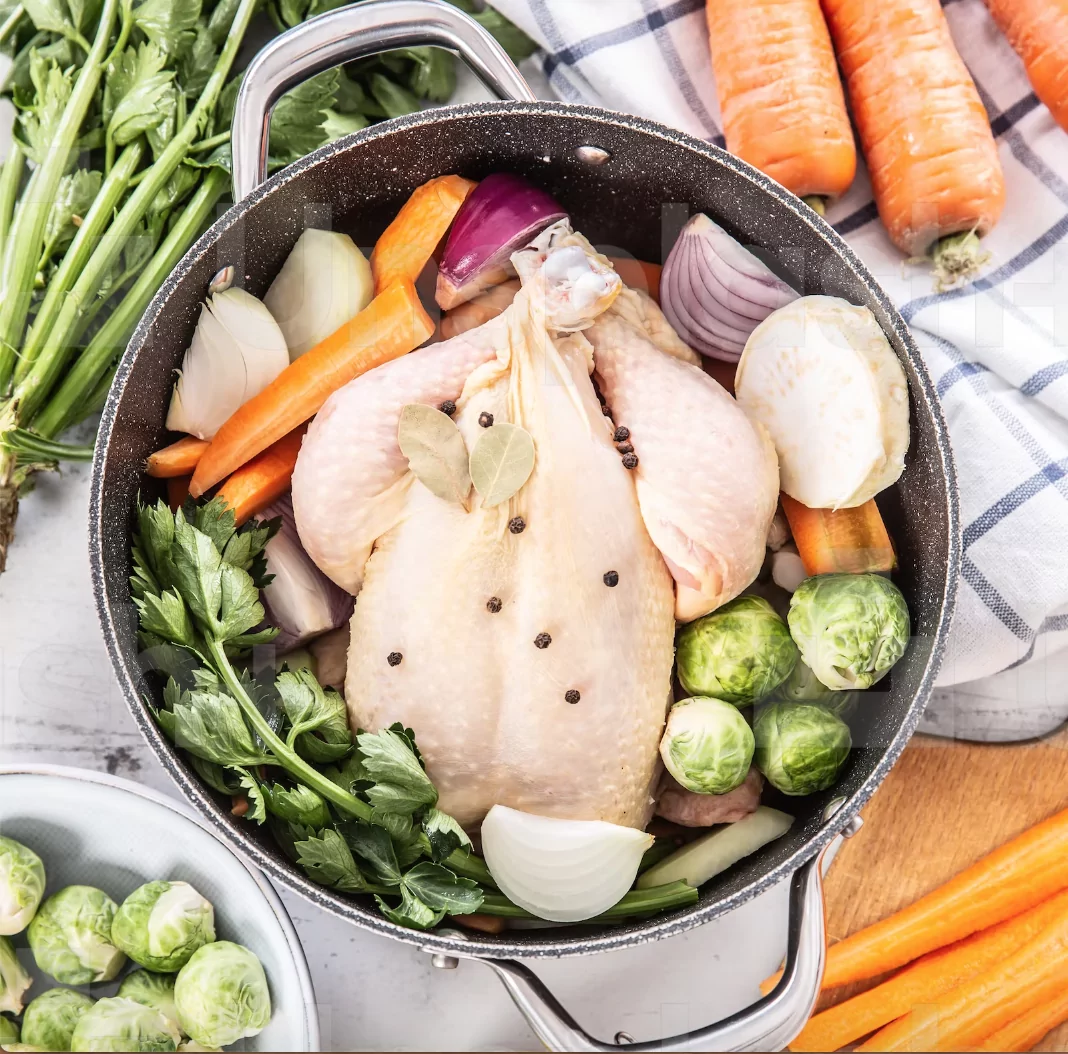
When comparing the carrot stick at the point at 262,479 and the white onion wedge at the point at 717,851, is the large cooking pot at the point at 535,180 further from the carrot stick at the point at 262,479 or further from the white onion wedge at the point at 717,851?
the carrot stick at the point at 262,479

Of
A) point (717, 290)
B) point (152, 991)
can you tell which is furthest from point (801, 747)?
point (152, 991)

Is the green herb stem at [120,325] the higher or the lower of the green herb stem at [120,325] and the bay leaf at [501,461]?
the higher

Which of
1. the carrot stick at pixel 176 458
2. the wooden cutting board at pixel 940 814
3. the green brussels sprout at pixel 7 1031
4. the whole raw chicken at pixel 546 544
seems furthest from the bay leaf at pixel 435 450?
the green brussels sprout at pixel 7 1031

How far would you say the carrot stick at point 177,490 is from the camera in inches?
74.7

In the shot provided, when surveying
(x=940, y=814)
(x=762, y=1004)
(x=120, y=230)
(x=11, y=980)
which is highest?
(x=120, y=230)

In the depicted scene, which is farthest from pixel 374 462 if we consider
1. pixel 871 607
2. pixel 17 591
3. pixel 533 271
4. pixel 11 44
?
pixel 11 44

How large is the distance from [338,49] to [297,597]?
0.88 m

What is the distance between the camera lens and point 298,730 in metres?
1.63

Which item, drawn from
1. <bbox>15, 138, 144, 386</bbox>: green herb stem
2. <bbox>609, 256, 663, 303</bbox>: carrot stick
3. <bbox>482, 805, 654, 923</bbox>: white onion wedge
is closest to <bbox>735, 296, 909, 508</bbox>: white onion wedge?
<bbox>609, 256, 663, 303</bbox>: carrot stick

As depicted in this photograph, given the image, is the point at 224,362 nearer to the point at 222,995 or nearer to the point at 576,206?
the point at 576,206

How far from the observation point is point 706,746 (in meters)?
1.65

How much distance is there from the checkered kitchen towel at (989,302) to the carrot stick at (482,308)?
1.63ft

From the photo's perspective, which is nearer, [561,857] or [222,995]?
[561,857]

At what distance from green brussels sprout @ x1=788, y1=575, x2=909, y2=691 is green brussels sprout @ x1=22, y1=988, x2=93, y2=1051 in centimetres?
143
